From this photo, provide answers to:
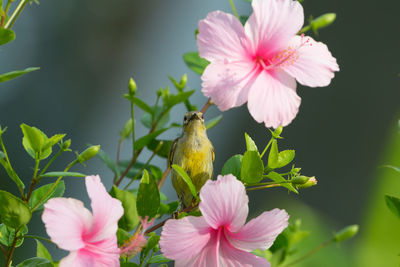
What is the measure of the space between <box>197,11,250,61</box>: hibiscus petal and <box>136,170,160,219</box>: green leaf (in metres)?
0.16

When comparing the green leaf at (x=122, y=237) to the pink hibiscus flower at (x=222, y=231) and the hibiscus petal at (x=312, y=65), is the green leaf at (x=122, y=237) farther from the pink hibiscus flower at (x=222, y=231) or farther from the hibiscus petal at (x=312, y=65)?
the hibiscus petal at (x=312, y=65)

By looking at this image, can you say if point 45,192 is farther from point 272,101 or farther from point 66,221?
point 272,101

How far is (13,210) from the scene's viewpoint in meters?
0.60

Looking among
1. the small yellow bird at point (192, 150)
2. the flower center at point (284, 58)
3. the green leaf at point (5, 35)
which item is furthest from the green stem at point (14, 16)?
the small yellow bird at point (192, 150)

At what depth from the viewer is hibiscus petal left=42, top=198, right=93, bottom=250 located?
0.54 metres

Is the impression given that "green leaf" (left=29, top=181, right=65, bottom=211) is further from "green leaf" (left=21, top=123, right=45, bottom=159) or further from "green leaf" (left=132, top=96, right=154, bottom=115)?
"green leaf" (left=132, top=96, right=154, bottom=115)

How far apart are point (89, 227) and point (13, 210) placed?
0.09 metres

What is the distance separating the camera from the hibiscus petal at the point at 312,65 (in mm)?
674

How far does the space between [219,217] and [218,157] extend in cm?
265

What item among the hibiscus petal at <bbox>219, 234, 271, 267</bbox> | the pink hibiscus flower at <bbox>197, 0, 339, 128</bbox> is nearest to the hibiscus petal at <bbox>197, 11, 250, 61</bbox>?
the pink hibiscus flower at <bbox>197, 0, 339, 128</bbox>

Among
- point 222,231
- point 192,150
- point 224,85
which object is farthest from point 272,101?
point 192,150

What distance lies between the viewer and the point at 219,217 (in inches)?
24.1

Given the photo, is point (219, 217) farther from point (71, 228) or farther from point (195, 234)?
point (71, 228)

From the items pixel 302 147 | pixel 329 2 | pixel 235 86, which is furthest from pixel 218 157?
pixel 235 86
